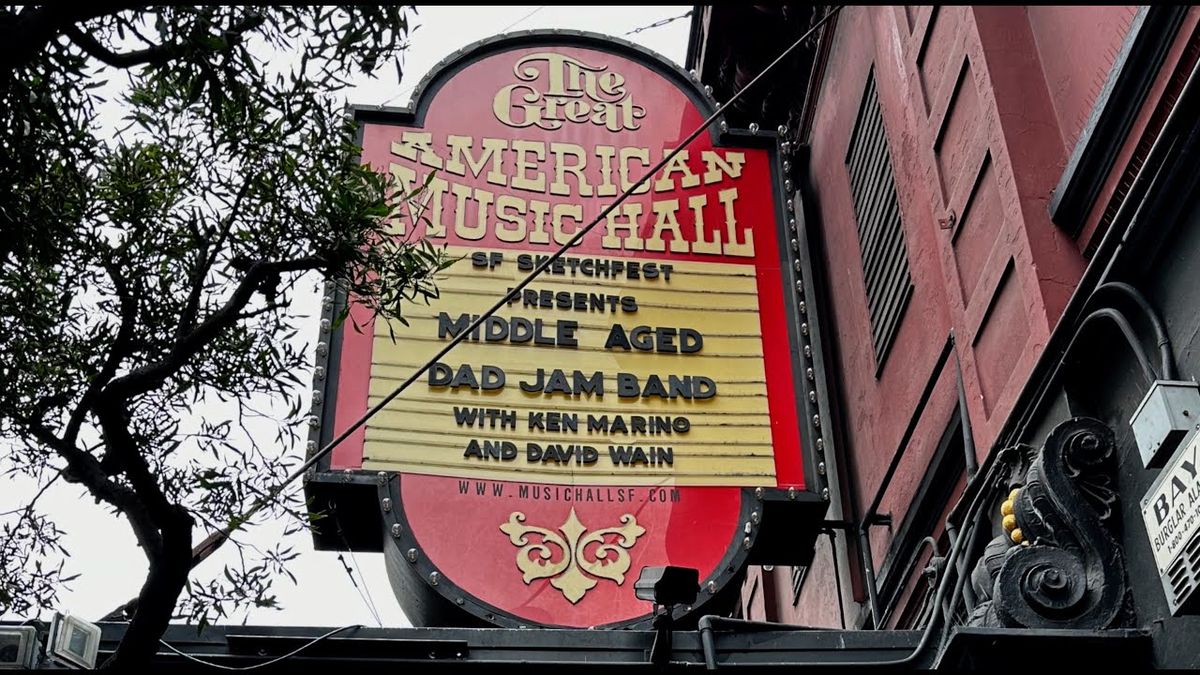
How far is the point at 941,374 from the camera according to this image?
973 centimetres

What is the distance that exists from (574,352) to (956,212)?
281cm

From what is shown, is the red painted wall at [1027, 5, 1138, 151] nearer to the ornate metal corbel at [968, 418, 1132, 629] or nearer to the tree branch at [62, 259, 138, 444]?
the ornate metal corbel at [968, 418, 1132, 629]

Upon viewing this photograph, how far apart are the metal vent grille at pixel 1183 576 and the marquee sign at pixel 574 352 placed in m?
3.28

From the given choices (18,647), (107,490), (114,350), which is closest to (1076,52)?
(114,350)

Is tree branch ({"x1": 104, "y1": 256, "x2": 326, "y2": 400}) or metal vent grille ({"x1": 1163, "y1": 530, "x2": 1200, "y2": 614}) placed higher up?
tree branch ({"x1": 104, "y1": 256, "x2": 326, "y2": 400})

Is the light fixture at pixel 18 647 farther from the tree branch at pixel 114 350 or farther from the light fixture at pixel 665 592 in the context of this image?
the light fixture at pixel 665 592

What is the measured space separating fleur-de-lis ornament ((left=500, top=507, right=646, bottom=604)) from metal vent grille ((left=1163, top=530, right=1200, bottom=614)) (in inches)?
143

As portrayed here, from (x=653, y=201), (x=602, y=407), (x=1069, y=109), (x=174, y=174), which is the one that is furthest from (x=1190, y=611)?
(x=653, y=201)

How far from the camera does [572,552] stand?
29.0 ft

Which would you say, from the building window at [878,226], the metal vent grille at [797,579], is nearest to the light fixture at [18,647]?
the building window at [878,226]

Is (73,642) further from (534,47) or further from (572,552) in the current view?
(534,47)

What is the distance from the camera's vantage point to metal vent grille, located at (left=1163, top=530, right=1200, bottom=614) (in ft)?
19.1

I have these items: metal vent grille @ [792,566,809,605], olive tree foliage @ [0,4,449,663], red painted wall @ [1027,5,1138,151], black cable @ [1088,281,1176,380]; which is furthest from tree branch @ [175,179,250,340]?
metal vent grille @ [792,566,809,605]

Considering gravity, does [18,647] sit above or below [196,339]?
below
